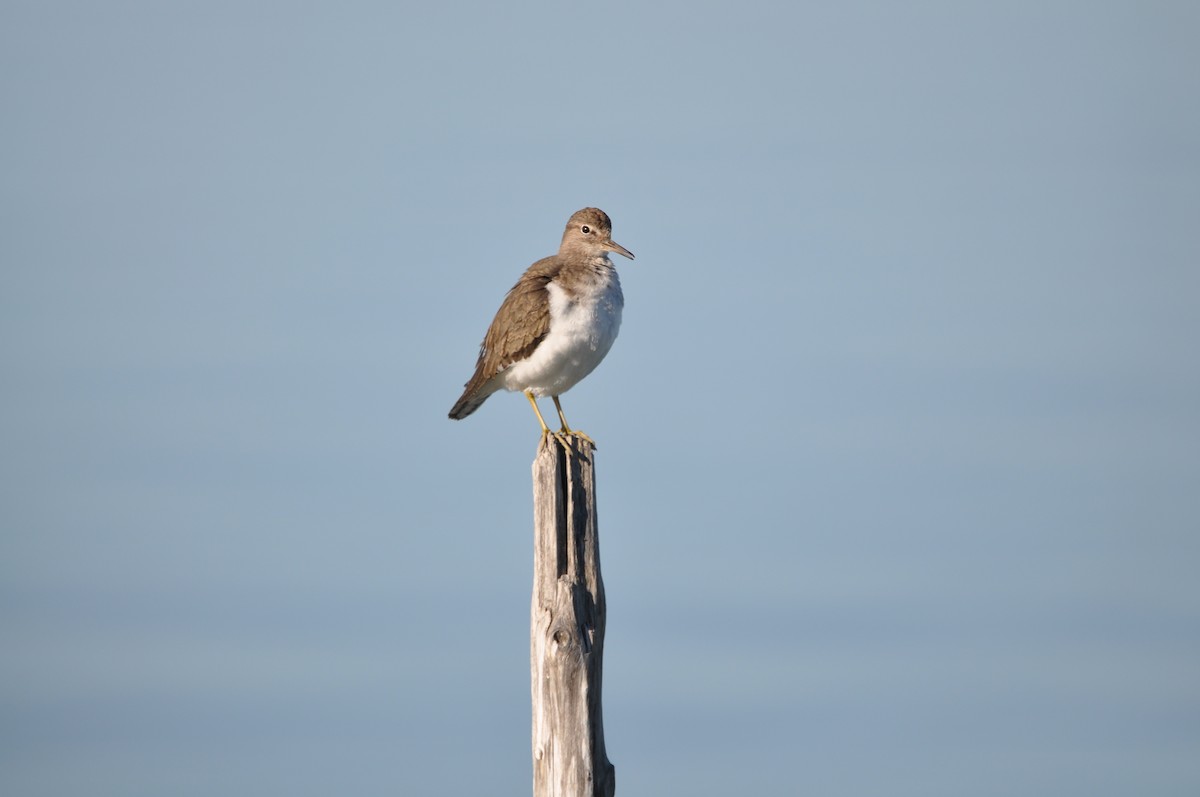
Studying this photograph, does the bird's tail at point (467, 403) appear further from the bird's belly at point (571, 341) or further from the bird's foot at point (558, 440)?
the bird's foot at point (558, 440)

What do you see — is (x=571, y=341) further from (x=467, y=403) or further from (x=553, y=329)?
(x=467, y=403)

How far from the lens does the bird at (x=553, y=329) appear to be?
40.2 feet

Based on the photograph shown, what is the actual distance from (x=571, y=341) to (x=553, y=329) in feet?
0.80

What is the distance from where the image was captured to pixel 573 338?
40.0 ft

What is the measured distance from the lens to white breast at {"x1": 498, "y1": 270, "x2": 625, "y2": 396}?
1222 cm

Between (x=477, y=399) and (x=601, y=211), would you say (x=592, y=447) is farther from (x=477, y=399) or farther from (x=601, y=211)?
(x=601, y=211)

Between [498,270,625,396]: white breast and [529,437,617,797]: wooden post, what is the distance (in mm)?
3271

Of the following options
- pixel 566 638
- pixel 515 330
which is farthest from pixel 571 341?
pixel 566 638

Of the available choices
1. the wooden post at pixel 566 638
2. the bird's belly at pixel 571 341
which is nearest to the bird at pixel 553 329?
the bird's belly at pixel 571 341

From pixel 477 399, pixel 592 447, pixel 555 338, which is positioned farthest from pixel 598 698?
pixel 477 399

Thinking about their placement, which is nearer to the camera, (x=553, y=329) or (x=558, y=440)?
(x=558, y=440)

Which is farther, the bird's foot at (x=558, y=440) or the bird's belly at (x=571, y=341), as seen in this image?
the bird's belly at (x=571, y=341)

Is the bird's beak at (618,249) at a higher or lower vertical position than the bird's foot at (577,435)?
higher

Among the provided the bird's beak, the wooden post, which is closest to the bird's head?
the bird's beak
